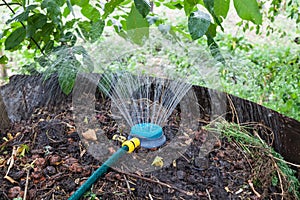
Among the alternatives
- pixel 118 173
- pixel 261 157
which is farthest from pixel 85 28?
pixel 261 157

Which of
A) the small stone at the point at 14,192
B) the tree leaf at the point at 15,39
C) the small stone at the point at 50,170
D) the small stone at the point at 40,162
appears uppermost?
the tree leaf at the point at 15,39

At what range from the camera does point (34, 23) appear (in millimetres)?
892

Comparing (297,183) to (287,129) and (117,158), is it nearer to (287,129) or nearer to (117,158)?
(287,129)

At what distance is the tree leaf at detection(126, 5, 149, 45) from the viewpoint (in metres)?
0.83

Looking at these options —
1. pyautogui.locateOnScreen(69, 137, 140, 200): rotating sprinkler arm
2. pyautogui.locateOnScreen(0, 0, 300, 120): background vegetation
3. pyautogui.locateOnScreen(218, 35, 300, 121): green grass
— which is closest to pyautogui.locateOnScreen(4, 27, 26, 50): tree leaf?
pyautogui.locateOnScreen(0, 0, 300, 120): background vegetation

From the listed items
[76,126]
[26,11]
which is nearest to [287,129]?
[76,126]

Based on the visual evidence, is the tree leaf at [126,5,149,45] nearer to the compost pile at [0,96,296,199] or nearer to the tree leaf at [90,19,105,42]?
the tree leaf at [90,19,105,42]

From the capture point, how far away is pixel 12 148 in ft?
3.20

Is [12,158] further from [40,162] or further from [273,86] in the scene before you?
[273,86]

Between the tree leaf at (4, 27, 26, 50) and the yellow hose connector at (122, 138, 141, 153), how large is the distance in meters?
0.37

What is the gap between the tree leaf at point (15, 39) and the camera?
2.89ft

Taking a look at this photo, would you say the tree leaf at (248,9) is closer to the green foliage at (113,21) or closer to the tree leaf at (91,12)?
the green foliage at (113,21)

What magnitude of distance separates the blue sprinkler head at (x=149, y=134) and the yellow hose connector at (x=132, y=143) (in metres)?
0.02

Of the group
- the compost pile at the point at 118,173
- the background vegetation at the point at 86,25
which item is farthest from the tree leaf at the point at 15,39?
the compost pile at the point at 118,173
